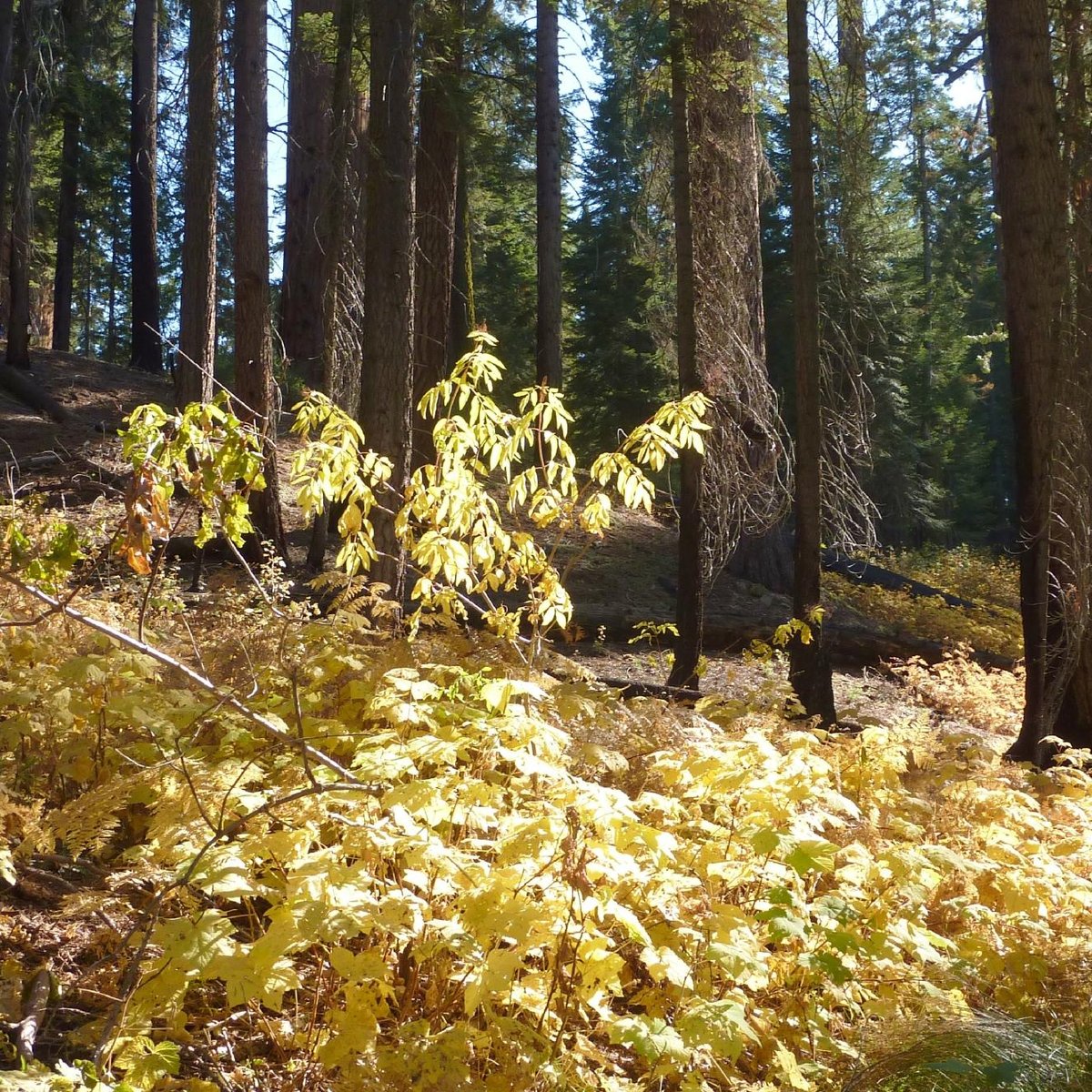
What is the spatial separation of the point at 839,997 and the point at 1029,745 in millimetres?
4780

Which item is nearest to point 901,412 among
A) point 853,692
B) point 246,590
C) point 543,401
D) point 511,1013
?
point 853,692

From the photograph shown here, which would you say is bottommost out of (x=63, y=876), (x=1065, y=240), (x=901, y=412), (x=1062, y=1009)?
(x=1062, y=1009)

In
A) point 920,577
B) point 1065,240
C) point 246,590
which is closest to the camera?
point 1065,240

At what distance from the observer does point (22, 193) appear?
15148 millimetres

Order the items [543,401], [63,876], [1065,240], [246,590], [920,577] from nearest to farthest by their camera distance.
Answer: [63,876], [543,401], [1065,240], [246,590], [920,577]

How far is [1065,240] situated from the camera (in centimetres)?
707

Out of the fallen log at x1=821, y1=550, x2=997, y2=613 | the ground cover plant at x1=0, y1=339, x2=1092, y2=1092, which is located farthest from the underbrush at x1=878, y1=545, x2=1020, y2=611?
the ground cover plant at x1=0, y1=339, x2=1092, y2=1092

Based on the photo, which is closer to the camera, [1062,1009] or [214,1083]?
[214,1083]

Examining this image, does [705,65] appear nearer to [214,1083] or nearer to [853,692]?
[853,692]

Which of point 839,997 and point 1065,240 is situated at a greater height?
point 1065,240

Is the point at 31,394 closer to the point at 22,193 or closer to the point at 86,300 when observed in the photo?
the point at 22,193

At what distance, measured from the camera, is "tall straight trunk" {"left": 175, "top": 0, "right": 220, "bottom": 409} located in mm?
10836

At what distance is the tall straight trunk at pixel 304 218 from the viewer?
572 inches

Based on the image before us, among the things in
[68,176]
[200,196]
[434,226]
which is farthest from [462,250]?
[68,176]
